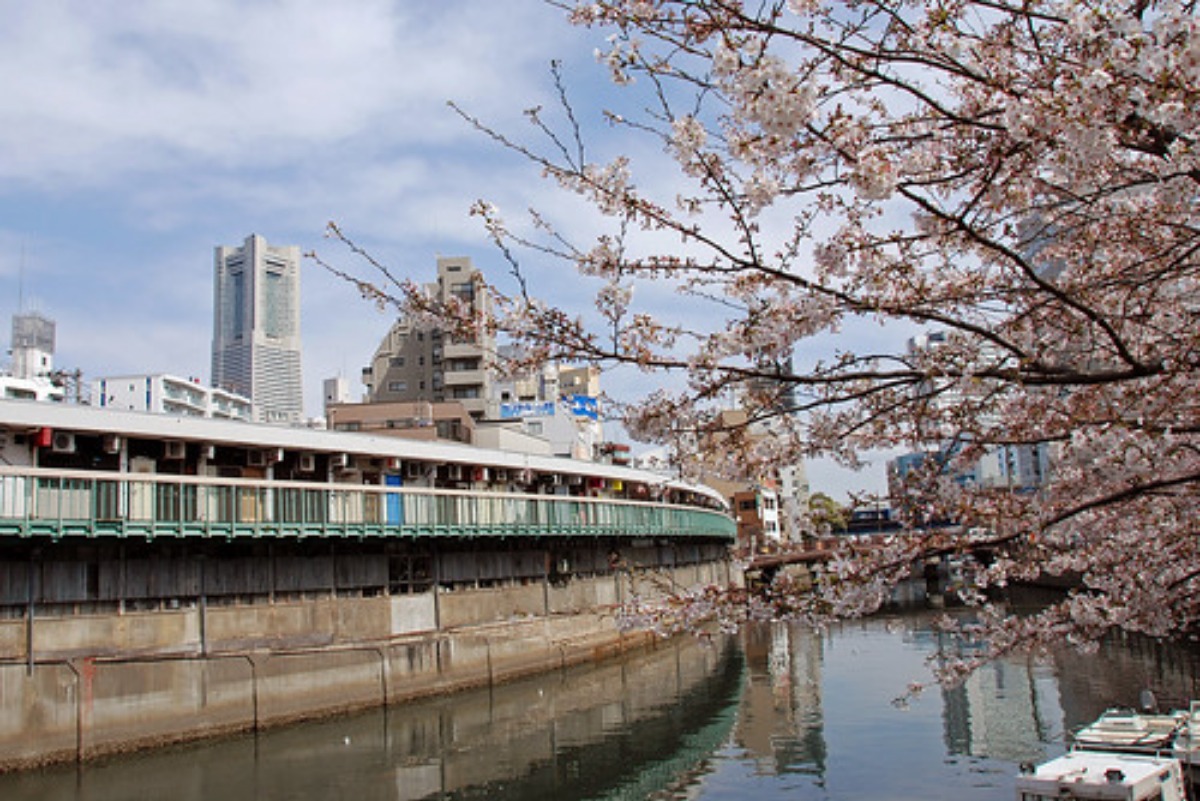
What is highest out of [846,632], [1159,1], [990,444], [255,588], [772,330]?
[1159,1]

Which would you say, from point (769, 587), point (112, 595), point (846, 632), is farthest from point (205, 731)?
point (846, 632)

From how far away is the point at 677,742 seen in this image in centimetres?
2683

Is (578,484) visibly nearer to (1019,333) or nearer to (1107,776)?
(1107,776)

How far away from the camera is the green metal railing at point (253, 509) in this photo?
24.3 meters

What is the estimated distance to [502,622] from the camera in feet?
133

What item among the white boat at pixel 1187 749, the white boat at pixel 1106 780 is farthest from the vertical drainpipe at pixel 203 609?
the white boat at pixel 1187 749

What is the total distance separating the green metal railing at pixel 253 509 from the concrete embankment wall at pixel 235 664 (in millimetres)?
2754

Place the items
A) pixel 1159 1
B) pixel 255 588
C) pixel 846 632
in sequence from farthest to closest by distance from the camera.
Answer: pixel 846 632
pixel 255 588
pixel 1159 1

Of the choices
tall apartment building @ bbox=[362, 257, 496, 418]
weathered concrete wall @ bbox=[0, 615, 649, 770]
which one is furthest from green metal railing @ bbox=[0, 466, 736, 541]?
tall apartment building @ bbox=[362, 257, 496, 418]

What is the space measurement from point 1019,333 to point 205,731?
25.2m

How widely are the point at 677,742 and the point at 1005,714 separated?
10.4 m

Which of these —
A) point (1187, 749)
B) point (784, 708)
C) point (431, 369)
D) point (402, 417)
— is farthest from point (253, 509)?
point (431, 369)

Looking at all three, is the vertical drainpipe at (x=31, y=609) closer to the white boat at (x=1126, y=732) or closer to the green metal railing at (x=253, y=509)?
the green metal railing at (x=253, y=509)

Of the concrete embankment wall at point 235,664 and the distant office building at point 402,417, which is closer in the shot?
the concrete embankment wall at point 235,664
